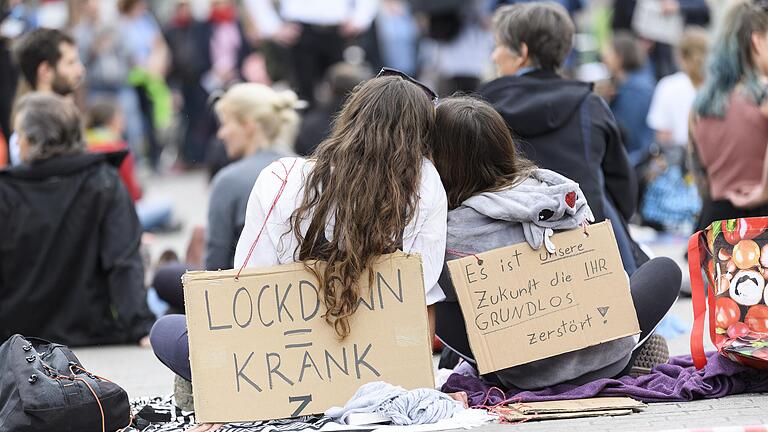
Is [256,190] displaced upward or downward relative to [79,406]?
upward

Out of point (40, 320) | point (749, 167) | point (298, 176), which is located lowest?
point (40, 320)

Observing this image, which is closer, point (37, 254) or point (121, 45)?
point (37, 254)

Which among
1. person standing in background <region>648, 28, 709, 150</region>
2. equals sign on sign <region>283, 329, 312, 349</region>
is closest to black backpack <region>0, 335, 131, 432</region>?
equals sign on sign <region>283, 329, 312, 349</region>

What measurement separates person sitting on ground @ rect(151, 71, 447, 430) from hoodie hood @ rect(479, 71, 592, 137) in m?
1.11

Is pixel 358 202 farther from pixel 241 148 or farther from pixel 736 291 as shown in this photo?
pixel 241 148

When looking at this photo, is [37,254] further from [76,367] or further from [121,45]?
[121,45]

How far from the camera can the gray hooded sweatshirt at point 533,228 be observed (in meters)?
4.95

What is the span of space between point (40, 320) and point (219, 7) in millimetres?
8465

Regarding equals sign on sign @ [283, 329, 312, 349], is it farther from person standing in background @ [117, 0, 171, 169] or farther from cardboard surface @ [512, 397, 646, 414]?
person standing in background @ [117, 0, 171, 169]

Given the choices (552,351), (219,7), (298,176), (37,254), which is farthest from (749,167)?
(219,7)

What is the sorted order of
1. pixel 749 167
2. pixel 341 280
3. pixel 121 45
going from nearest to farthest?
pixel 341 280 → pixel 749 167 → pixel 121 45

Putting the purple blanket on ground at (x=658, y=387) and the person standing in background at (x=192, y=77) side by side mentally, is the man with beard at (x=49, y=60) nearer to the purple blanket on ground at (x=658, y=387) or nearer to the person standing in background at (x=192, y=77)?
the purple blanket on ground at (x=658, y=387)

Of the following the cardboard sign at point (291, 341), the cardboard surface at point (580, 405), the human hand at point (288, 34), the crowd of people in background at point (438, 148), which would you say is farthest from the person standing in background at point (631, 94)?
the cardboard sign at point (291, 341)

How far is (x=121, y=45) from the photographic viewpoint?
15109 mm
